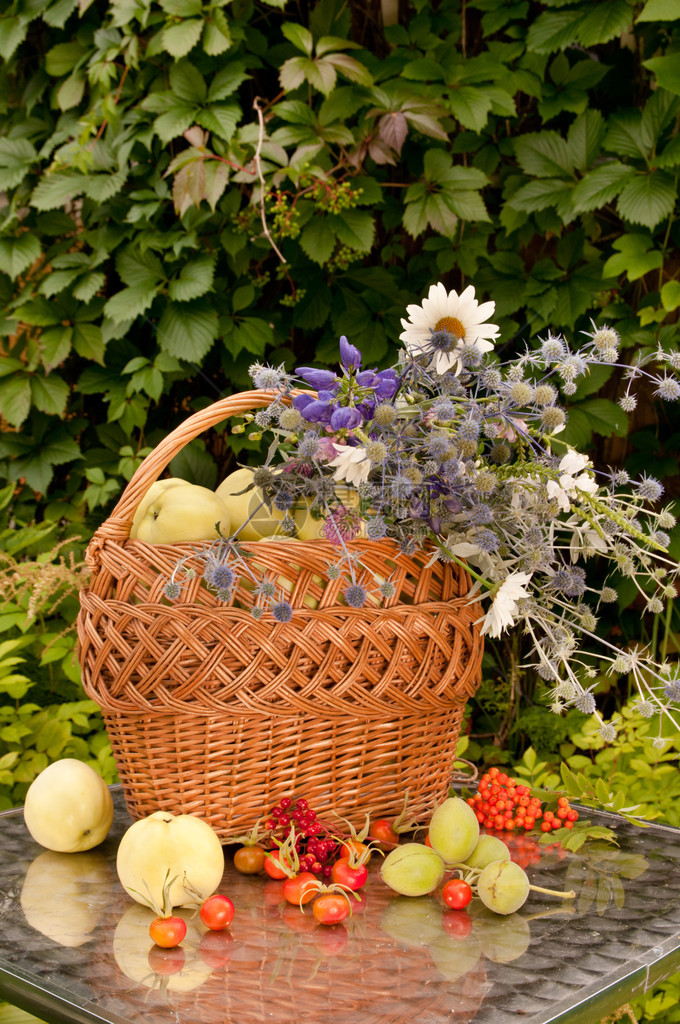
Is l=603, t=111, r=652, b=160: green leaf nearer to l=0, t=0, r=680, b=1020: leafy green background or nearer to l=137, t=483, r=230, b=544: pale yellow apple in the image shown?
l=0, t=0, r=680, b=1020: leafy green background

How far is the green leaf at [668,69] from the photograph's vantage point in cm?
136

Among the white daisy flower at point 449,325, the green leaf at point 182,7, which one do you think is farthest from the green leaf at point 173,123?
the white daisy flower at point 449,325

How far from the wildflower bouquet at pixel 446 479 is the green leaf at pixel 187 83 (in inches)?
35.9

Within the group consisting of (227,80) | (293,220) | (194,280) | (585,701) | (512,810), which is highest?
(227,80)

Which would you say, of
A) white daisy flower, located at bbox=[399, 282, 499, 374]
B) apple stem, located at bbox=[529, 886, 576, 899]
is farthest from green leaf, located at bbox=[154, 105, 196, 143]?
apple stem, located at bbox=[529, 886, 576, 899]

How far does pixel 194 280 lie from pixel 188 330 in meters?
0.09

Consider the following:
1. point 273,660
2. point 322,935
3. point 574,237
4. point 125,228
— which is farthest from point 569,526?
point 125,228

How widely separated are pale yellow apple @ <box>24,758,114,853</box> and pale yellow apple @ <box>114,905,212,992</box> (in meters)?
0.13

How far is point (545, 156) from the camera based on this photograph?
5.09ft

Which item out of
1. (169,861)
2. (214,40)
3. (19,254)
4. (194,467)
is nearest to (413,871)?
(169,861)

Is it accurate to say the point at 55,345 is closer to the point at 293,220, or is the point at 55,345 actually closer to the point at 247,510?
the point at 293,220

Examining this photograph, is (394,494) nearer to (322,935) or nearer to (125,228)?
(322,935)

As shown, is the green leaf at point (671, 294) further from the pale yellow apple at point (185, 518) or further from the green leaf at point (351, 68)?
the pale yellow apple at point (185, 518)

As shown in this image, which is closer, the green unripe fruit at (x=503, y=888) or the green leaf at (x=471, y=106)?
the green unripe fruit at (x=503, y=888)
